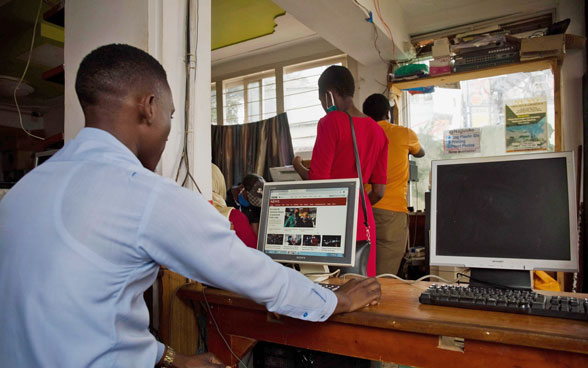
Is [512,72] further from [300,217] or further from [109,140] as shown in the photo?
[109,140]

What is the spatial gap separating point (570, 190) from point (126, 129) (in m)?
1.24

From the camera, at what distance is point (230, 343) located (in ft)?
4.73

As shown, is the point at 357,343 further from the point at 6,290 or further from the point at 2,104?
the point at 2,104

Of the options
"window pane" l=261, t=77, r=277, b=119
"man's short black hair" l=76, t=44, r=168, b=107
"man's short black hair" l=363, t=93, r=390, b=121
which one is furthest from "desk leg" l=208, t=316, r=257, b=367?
"window pane" l=261, t=77, r=277, b=119

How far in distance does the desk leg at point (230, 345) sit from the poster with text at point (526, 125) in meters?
3.63

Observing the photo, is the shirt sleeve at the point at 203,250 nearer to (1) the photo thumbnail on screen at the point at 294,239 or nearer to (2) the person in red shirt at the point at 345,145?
(1) the photo thumbnail on screen at the point at 294,239

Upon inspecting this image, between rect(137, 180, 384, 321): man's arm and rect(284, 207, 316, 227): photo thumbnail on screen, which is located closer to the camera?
rect(137, 180, 384, 321): man's arm

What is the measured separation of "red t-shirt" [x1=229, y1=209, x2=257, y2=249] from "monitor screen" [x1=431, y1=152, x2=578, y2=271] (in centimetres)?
82

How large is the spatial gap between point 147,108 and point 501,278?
115 cm

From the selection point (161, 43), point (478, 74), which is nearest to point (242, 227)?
point (161, 43)

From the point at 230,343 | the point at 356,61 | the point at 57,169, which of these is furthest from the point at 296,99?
the point at 57,169

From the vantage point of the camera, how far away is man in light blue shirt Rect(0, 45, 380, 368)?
Answer: 2.39 ft

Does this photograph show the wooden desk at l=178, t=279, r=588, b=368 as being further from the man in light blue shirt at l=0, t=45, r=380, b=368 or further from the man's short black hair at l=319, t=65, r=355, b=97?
the man's short black hair at l=319, t=65, r=355, b=97

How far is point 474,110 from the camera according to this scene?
4.35 metres
